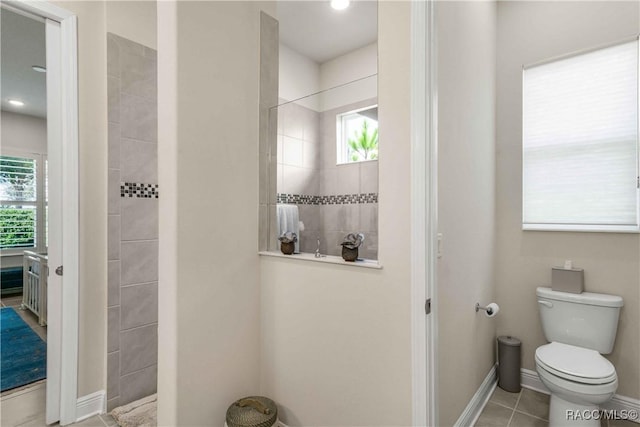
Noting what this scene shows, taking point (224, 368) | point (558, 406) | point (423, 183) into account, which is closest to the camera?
point (423, 183)

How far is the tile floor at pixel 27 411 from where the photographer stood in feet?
5.88

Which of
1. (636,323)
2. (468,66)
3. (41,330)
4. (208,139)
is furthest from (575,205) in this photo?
(41,330)

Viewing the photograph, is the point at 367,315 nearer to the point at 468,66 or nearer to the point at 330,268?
the point at 330,268

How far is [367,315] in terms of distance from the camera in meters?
1.33

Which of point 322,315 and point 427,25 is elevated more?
point 427,25

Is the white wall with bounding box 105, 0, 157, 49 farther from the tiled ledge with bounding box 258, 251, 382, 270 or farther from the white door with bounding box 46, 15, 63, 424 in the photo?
the tiled ledge with bounding box 258, 251, 382, 270

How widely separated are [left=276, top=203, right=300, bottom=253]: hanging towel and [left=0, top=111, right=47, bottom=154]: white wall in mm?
5147

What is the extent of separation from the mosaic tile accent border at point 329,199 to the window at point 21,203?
4674 mm

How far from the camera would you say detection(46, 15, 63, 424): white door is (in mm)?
1744

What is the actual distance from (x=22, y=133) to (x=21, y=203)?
3.76 ft

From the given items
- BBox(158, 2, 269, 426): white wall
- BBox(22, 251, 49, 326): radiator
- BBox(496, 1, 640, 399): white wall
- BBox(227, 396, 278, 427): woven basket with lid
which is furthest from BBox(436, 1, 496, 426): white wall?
BBox(22, 251, 49, 326): radiator

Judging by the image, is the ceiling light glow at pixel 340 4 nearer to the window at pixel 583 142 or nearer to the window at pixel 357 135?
the window at pixel 357 135

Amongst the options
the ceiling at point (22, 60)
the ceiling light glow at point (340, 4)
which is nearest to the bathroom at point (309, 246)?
the ceiling light glow at point (340, 4)

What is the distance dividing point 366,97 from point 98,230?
1751mm
